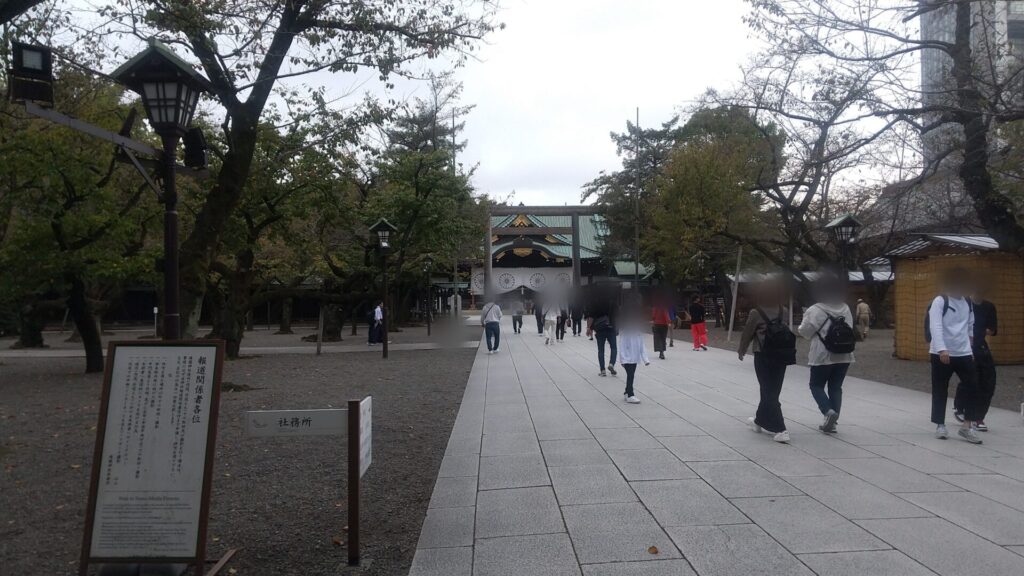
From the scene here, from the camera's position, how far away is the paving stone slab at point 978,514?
4668 mm

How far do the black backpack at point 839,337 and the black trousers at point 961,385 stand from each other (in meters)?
0.88

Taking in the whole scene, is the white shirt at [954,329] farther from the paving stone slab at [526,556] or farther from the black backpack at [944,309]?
the paving stone slab at [526,556]

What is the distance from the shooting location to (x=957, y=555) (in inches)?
170

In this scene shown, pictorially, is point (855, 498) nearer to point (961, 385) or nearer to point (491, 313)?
point (961, 385)

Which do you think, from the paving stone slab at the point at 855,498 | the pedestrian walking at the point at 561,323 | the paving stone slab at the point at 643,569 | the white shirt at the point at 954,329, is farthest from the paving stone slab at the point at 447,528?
the pedestrian walking at the point at 561,323

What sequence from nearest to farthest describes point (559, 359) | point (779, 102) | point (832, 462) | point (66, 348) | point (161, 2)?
point (832, 462)
point (161, 2)
point (779, 102)
point (559, 359)
point (66, 348)

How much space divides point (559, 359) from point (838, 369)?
35.4 ft

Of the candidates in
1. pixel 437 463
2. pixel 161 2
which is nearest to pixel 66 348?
pixel 161 2

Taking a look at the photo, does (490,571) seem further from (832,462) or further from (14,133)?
(14,133)

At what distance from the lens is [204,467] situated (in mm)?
4184

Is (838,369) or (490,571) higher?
(838,369)

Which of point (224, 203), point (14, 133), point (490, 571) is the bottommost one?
point (490, 571)

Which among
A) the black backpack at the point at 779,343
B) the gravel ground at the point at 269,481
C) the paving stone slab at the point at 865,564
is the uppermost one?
the black backpack at the point at 779,343

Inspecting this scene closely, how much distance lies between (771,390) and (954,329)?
1876 millimetres
